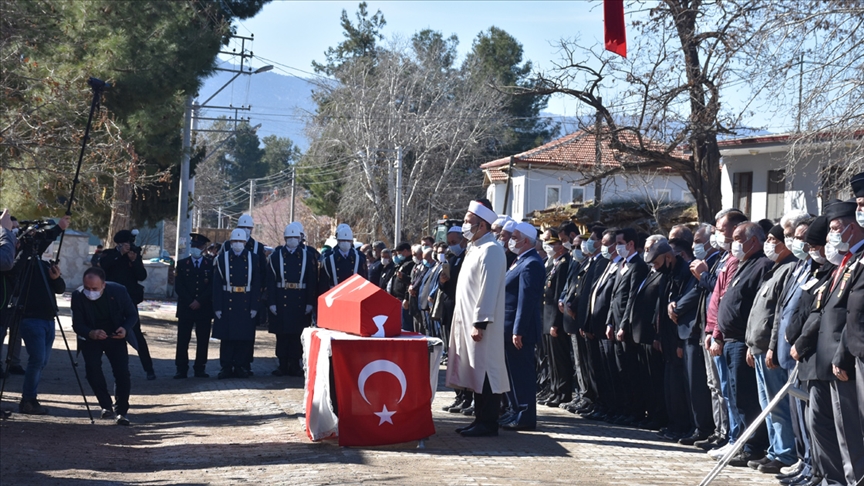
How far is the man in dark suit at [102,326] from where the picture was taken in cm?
1020

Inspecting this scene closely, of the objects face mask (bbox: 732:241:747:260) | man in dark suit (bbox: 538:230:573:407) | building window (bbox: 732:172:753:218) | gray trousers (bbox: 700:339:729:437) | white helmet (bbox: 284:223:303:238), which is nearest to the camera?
face mask (bbox: 732:241:747:260)

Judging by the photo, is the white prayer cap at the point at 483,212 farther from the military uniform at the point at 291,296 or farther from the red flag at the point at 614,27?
the red flag at the point at 614,27

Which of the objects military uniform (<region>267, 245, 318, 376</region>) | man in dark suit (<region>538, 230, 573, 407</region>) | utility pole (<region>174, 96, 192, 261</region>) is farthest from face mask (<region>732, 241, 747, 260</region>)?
utility pole (<region>174, 96, 192, 261</region>)

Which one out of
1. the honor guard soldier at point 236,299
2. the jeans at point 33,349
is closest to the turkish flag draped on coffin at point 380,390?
the jeans at point 33,349

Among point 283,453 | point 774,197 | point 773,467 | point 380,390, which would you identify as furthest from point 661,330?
point 774,197

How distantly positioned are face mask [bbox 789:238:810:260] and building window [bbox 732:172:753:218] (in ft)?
75.3

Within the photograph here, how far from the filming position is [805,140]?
14086 millimetres

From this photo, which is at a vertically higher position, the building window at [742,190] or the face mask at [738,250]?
the building window at [742,190]

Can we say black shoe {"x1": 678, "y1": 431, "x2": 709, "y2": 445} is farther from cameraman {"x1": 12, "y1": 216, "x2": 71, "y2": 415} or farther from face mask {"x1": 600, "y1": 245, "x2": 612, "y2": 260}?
cameraman {"x1": 12, "y1": 216, "x2": 71, "y2": 415}

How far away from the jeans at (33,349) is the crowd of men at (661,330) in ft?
0.07

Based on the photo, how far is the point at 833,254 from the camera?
6863 mm

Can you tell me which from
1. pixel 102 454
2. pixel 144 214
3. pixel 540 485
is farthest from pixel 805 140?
pixel 144 214

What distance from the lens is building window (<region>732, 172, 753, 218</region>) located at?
2975cm

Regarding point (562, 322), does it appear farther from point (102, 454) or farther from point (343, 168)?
point (343, 168)
